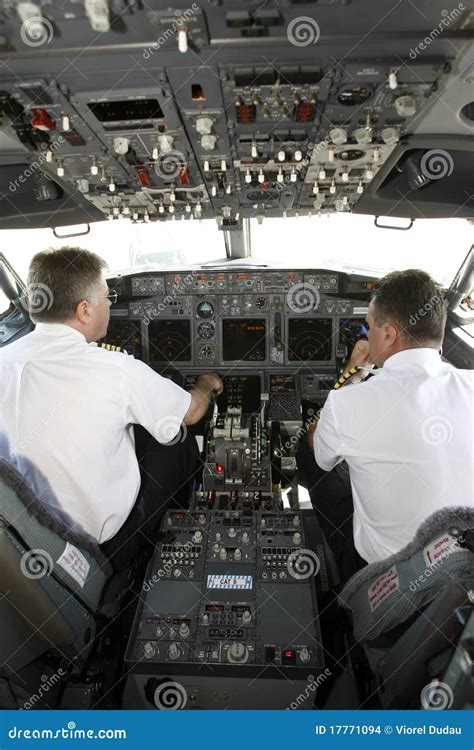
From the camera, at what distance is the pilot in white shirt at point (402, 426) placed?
59.1 inches

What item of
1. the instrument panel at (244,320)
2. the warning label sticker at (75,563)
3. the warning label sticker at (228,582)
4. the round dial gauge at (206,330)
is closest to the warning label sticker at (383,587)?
the warning label sticker at (228,582)

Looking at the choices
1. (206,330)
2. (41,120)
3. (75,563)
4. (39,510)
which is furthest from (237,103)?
(206,330)

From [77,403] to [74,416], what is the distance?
1.9 inches

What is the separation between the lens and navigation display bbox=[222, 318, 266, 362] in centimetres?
372

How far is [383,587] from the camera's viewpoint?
146 centimetres

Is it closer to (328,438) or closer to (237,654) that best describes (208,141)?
(328,438)

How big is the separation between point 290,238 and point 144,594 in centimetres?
343

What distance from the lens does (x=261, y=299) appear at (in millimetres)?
3645

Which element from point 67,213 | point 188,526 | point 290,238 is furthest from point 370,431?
point 290,238

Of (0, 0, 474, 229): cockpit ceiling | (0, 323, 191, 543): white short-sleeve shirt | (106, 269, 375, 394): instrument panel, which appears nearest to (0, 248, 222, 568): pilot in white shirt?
(0, 323, 191, 543): white short-sleeve shirt

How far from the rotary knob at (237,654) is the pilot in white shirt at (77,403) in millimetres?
655

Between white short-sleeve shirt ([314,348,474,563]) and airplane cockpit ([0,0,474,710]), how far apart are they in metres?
0.06

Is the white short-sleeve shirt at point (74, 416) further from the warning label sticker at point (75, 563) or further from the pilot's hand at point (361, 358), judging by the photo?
the pilot's hand at point (361, 358)

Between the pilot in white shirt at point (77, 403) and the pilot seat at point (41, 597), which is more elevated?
the pilot in white shirt at point (77, 403)
